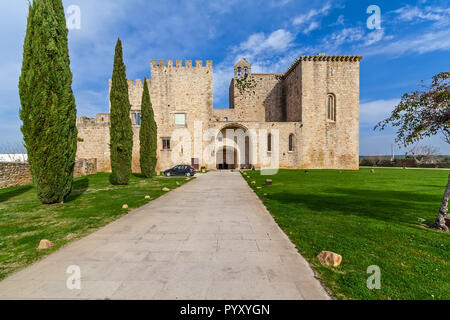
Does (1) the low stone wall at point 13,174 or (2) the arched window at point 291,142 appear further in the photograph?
(2) the arched window at point 291,142

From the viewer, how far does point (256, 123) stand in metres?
26.9

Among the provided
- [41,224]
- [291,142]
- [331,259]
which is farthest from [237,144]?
[331,259]

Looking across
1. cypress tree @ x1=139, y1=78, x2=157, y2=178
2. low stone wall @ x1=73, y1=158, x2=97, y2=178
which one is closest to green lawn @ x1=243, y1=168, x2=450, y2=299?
cypress tree @ x1=139, y1=78, x2=157, y2=178

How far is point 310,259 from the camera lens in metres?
3.42

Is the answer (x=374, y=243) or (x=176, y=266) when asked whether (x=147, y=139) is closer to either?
(x=176, y=266)

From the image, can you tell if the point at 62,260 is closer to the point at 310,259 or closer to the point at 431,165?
the point at 310,259

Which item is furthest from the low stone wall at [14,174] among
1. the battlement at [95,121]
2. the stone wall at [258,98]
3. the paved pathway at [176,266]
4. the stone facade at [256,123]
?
the stone wall at [258,98]

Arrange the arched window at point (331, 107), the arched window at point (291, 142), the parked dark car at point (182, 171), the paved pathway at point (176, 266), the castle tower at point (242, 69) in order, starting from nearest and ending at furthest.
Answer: the paved pathway at point (176, 266) → the parked dark car at point (182, 171) → the arched window at point (291, 142) → the arched window at point (331, 107) → the castle tower at point (242, 69)

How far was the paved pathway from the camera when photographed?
8.47 ft

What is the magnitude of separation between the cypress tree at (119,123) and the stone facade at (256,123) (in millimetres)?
10678

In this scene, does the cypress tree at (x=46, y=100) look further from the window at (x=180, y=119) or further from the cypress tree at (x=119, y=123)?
the window at (x=180, y=119)

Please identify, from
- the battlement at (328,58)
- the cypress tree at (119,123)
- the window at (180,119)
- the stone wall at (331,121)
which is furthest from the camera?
the stone wall at (331,121)

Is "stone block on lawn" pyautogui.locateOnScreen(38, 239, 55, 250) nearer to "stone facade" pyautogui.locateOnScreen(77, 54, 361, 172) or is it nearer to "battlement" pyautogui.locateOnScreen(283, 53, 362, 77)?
"stone facade" pyautogui.locateOnScreen(77, 54, 361, 172)

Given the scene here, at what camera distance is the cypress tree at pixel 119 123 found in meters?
14.2
